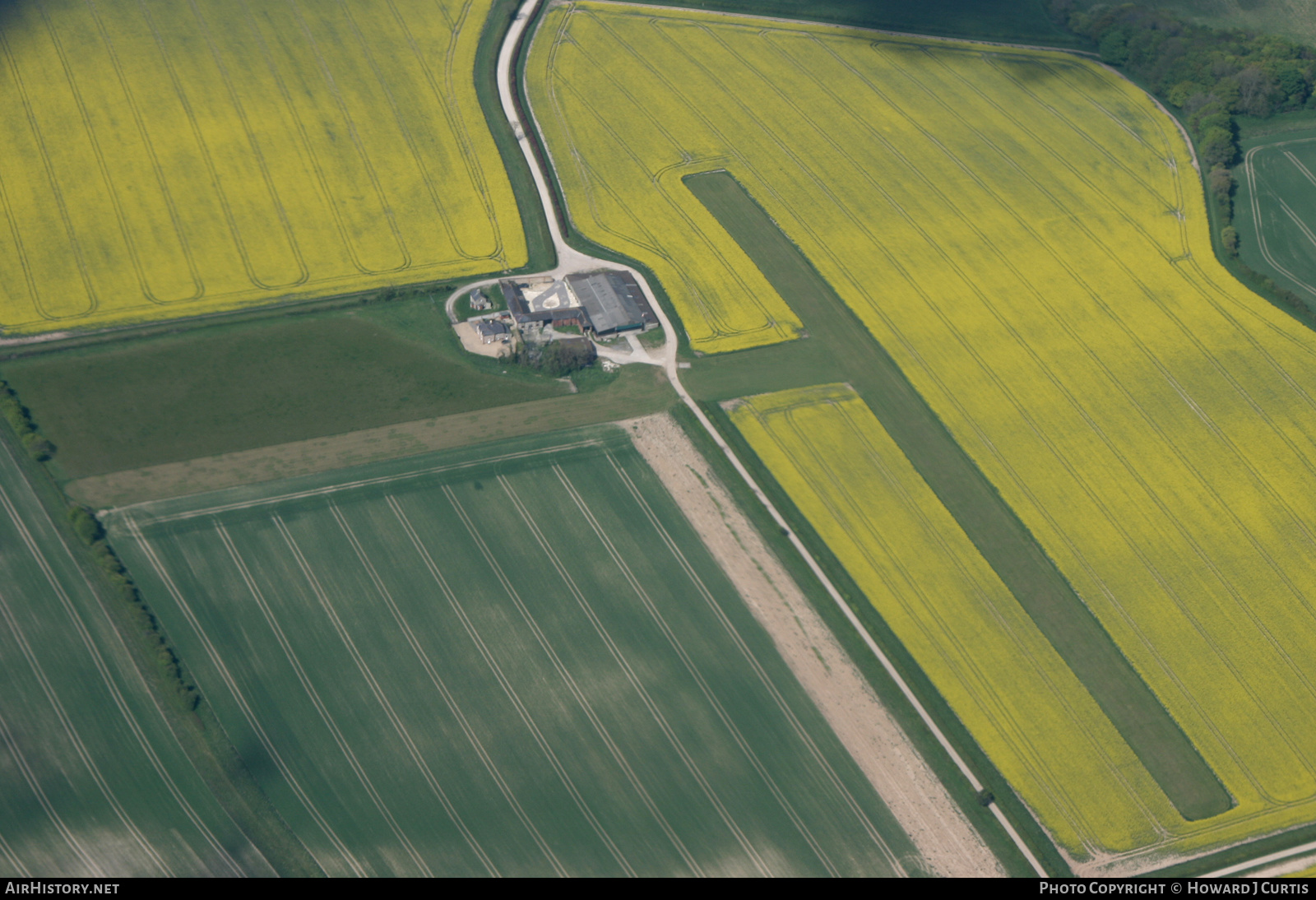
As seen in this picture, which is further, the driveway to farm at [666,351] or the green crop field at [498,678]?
the driveway to farm at [666,351]

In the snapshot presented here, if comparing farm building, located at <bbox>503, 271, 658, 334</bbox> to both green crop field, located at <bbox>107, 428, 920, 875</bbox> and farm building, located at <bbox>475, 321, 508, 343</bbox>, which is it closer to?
farm building, located at <bbox>475, 321, 508, 343</bbox>

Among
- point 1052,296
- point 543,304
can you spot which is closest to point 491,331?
point 543,304

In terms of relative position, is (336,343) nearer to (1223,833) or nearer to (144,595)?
(144,595)

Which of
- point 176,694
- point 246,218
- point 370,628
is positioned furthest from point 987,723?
point 246,218

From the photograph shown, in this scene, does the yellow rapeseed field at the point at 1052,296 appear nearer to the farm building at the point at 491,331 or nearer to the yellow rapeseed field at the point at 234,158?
the yellow rapeseed field at the point at 234,158

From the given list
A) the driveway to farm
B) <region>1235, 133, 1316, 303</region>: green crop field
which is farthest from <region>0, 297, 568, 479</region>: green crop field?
<region>1235, 133, 1316, 303</region>: green crop field

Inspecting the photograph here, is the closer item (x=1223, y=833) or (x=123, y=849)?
(x=123, y=849)

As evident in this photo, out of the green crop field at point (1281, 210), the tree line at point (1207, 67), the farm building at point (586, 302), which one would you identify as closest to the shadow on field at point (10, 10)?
the farm building at point (586, 302)
